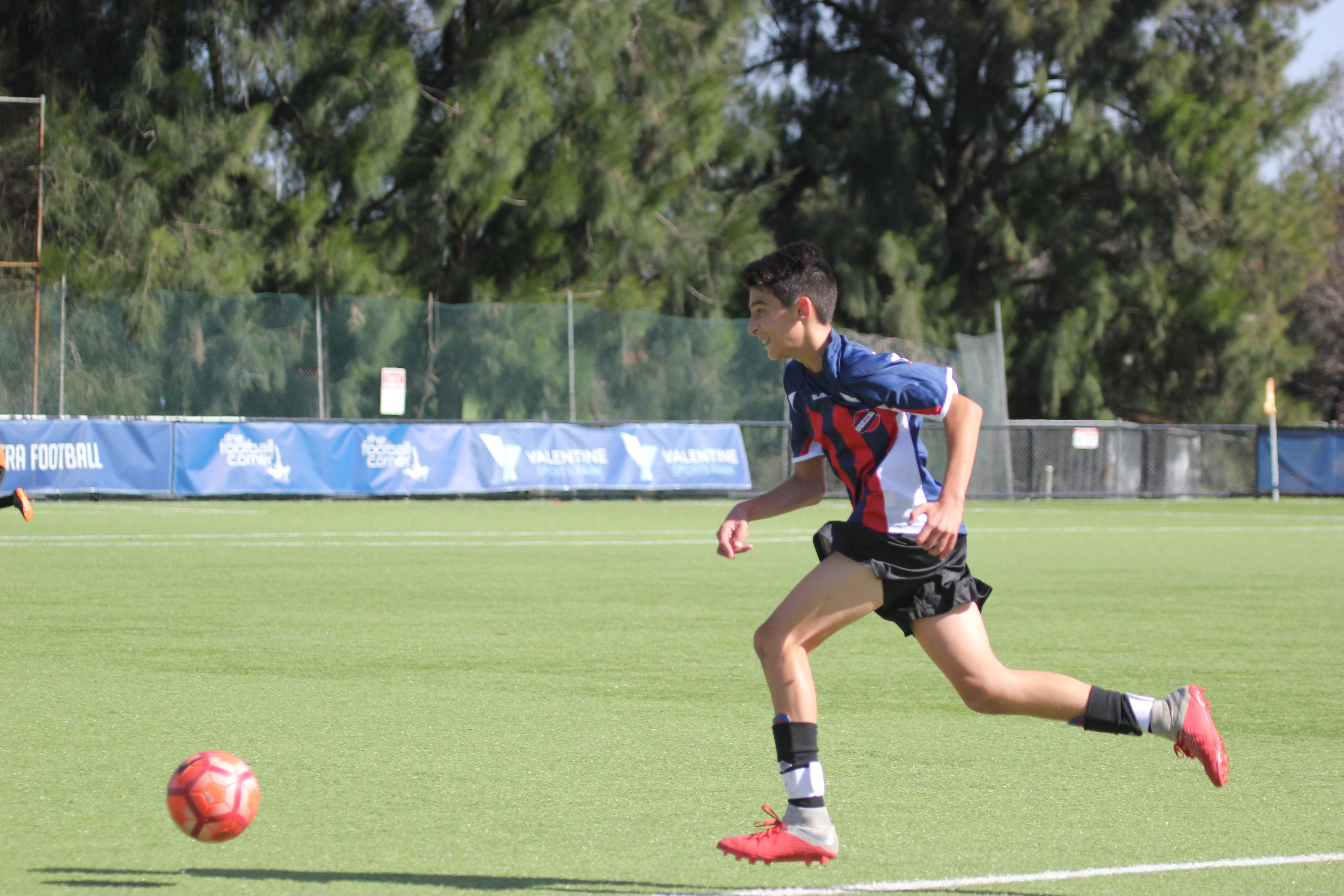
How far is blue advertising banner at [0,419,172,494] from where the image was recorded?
19781mm

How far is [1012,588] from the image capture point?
1158 centimetres

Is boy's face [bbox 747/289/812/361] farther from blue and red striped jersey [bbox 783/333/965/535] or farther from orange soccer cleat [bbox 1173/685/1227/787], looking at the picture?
orange soccer cleat [bbox 1173/685/1227/787]

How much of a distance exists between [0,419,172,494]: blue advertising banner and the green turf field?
796cm

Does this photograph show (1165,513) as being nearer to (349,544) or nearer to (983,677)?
(349,544)

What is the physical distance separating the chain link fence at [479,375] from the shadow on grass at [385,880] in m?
19.3

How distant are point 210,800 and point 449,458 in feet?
62.4

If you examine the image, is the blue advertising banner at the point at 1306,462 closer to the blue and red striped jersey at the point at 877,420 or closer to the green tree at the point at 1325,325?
the green tree at the point at 1325,325

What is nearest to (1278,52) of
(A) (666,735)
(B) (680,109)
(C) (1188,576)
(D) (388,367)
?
(B) (680,109)

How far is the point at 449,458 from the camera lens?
22.8 m

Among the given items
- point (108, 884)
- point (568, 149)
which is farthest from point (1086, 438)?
point (108, 884)

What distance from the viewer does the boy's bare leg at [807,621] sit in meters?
4.06

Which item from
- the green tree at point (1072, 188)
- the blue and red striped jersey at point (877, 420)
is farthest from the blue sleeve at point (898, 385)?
the green tree at point (1072, 188)

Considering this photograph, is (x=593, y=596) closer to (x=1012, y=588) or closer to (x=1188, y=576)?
(x=1012, y=588)

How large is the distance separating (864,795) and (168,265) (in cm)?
2197
